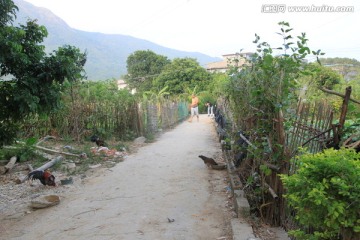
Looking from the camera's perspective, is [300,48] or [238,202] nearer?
[300,48]

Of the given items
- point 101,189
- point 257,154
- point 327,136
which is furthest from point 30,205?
point 327,136

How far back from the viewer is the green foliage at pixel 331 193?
189cm

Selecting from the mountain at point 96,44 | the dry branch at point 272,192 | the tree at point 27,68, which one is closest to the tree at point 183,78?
the mountain at point 96,44

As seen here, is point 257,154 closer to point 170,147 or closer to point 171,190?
point 171,190

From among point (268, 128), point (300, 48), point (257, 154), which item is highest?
point (300, 48)

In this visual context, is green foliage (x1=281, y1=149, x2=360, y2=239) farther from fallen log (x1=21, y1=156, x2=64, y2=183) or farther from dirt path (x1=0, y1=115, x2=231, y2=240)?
fallen log (x1=21, y1=156, x2=64, y2=183)

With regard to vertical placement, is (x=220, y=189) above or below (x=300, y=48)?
below

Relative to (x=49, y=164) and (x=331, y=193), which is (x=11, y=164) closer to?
(x=49, y=164)

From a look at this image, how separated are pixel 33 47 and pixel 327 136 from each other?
4394 millimetres

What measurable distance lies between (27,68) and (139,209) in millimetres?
2860

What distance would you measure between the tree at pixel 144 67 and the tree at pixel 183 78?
9.70m

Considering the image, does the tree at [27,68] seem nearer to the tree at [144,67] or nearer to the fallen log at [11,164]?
the fallen log at [11,164]

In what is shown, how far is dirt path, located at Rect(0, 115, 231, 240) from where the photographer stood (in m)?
4.30

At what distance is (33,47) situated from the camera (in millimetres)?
4930
